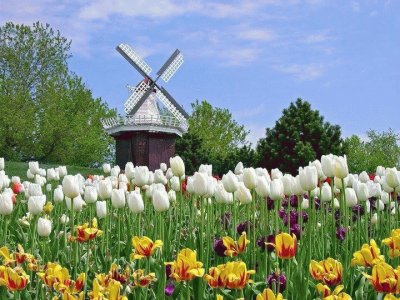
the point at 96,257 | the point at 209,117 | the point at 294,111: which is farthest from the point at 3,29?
the point at 96,257

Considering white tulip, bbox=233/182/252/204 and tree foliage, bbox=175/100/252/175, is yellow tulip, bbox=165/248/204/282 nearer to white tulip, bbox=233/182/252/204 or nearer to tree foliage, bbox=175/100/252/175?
white tulip, bbox=233/182/252/204

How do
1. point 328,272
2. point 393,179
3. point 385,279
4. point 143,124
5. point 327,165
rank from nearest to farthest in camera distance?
A: point 385,279 < point 328,272 < point 327,165 < point 393,179 < point 143,124

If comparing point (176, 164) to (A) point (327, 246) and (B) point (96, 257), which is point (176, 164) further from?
(A) point (327, 246)

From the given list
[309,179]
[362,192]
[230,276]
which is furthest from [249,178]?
[230,276]

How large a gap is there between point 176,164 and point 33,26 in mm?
37804

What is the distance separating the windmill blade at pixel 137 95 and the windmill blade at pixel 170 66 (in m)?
1.25

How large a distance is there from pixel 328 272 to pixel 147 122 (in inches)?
1383

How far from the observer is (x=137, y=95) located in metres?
41.1

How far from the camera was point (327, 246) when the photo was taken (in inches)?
232

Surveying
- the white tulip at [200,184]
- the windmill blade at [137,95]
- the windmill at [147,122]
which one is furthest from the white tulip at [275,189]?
the windmill blade at [137,95]

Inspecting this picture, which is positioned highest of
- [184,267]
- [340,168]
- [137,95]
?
[137,95]

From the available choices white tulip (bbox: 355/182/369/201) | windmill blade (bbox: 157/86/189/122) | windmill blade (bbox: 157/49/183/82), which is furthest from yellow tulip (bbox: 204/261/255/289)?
windmill blade (bbox: 157/49/183/82)

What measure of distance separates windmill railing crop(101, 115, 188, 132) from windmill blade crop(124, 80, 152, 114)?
3.94 feet

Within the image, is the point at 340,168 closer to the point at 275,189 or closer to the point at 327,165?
the point at 327,165
